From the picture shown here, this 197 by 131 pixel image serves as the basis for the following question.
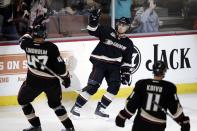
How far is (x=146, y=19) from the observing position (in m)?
7.45

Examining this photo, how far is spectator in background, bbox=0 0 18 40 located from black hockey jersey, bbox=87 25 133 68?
139cm

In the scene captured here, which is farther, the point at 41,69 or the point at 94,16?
the point at 94,16

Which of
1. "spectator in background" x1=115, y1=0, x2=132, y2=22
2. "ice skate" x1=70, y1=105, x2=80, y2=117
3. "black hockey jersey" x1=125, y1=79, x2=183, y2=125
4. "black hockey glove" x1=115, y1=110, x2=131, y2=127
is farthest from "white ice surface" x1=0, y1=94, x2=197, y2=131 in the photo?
"black hockey jersey" x1=125, y1=79, x2=183, y2=125

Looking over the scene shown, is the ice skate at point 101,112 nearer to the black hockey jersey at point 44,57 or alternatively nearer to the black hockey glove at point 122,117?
the black hockey jersey at point 44,57

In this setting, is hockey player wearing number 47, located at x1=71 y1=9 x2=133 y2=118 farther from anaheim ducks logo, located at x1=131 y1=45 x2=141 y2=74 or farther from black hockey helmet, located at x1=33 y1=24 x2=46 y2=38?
anaheim ducks logo, located at x1=131 y1=45 x2=141 y2=74

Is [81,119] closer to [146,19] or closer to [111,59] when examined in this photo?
[111,59]

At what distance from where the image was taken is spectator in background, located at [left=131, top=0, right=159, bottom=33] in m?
7.40

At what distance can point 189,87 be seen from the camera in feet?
24.7

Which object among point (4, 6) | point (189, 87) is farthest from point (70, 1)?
point (189, 87)

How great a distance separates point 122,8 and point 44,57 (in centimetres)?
248

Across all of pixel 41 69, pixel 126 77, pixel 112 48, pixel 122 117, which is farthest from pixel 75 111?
pixel 122 117

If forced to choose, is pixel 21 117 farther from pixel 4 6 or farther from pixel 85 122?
pixel 4 6

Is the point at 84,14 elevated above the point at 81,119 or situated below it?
above

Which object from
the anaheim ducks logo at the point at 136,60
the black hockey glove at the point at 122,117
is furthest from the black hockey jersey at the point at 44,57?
the anaheim ducks logo at the point at 136,60
